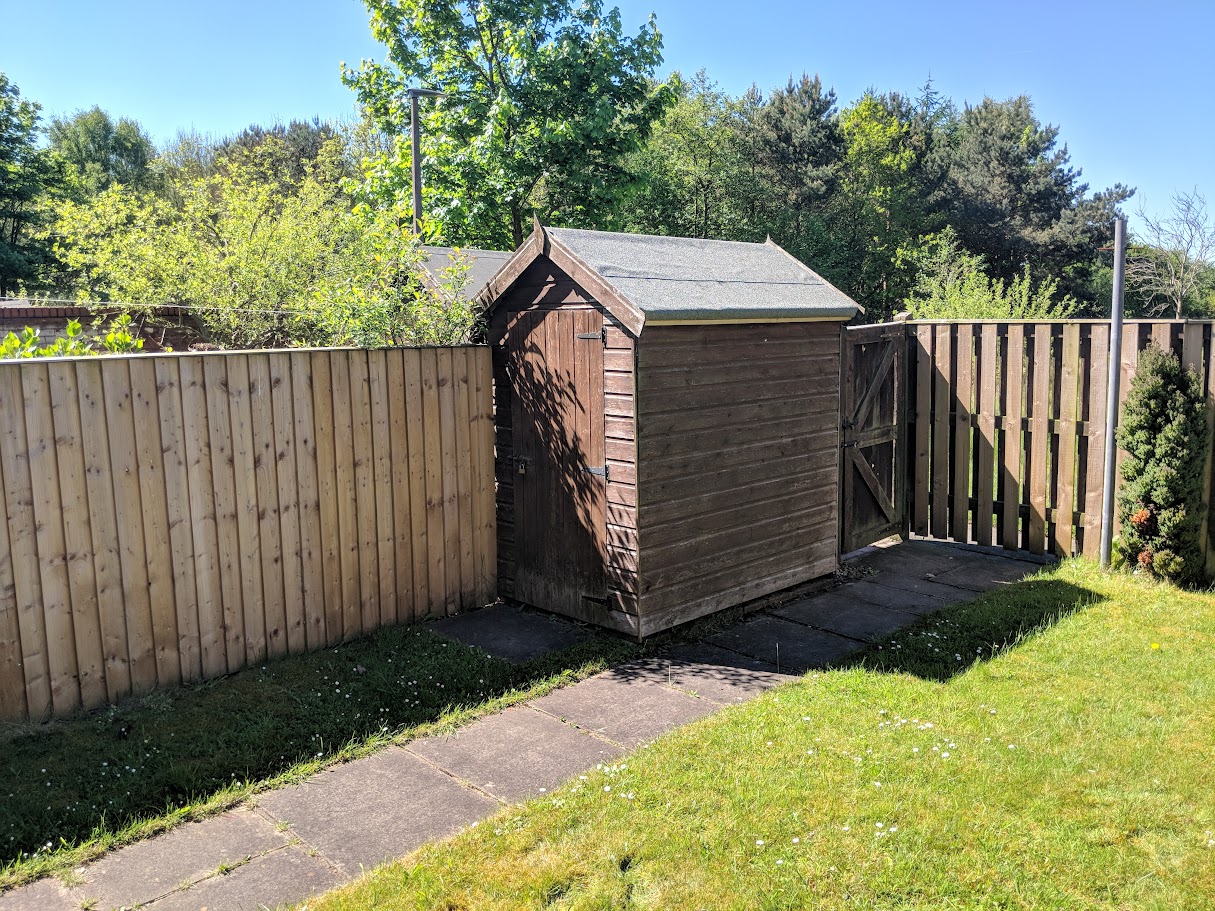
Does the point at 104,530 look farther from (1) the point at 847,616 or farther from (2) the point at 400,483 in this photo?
(1) the point at 847,616

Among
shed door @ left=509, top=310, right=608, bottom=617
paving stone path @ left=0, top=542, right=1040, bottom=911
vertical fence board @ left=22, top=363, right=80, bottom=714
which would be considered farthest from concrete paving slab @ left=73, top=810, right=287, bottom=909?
shed door @ left=509, top=310, right=608, bottom=617

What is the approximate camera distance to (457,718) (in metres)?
5.00

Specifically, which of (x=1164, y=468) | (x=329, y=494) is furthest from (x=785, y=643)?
(x=1164, y=468)

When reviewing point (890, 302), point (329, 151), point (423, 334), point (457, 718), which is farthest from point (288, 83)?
point (457, 718)

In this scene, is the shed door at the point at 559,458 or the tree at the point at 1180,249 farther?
the tree at the point at 1180,249

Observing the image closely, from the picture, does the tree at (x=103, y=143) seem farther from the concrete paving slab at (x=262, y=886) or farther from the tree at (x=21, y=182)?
the concrete paving slab at (x=262, y=886)

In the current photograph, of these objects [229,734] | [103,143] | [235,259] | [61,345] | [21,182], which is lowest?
[229,734]

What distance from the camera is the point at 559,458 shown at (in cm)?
654

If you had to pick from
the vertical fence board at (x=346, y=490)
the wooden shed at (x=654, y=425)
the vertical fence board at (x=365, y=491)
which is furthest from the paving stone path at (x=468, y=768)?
the vertical fence board at (x=346, y=490)

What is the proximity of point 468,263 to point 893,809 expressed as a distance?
5219 mm

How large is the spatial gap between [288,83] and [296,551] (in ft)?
141

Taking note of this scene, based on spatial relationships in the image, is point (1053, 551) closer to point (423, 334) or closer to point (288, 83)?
point (423, 334)

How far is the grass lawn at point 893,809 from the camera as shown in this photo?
11.0ft

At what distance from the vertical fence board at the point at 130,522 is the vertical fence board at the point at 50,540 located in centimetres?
29
